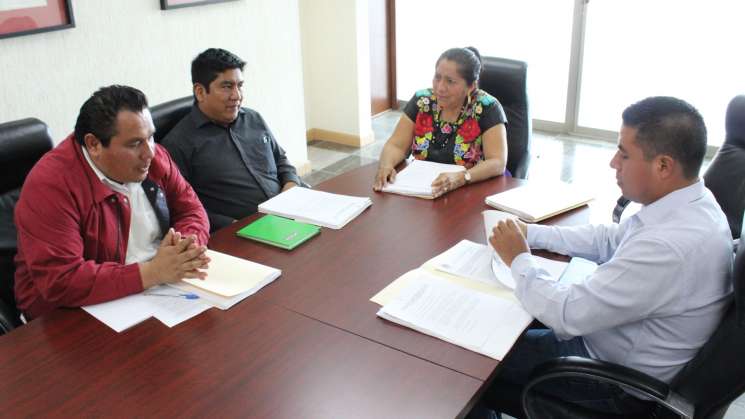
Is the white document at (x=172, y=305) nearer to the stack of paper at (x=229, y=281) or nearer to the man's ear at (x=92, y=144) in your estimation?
the stack of paper at (x=229, y=281)

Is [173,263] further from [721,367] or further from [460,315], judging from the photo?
[721,367]

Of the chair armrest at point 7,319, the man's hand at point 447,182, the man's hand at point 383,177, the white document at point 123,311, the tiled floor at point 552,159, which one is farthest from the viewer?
the tiled floor at point 552,159

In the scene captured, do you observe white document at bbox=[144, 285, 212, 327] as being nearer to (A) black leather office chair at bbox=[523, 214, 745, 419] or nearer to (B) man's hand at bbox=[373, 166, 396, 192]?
(A) black leather office chair at bbox=[523, 214, 745, 419]

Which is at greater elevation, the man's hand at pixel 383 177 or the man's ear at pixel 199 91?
the man's ear at pixel 199 91

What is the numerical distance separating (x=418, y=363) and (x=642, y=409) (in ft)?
1.84

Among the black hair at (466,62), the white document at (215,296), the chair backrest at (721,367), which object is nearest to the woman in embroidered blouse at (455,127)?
the black hair at (466,62)

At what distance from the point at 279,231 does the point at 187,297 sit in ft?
1.41

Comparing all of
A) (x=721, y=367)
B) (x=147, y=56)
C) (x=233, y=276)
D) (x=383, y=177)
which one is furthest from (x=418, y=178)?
(x=147, y=56)

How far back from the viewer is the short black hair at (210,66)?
229 centimetres

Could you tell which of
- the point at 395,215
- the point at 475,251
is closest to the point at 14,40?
the point at 395,215

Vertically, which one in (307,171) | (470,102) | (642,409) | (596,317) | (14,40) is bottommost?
(307,171)

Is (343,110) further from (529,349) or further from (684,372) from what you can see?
(684,372)

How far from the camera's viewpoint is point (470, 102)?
2557 millimetres

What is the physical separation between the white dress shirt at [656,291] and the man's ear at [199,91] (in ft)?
4.77
